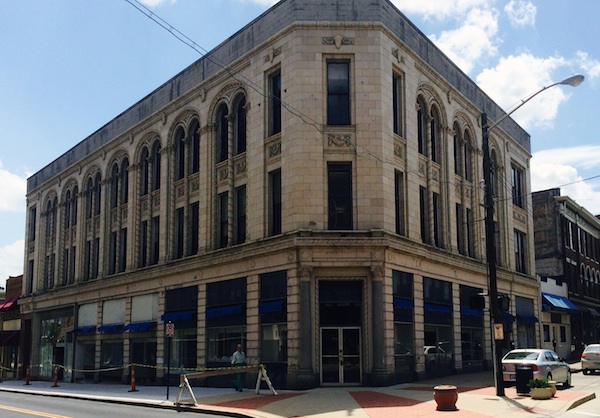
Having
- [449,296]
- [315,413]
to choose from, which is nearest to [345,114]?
[449,296]

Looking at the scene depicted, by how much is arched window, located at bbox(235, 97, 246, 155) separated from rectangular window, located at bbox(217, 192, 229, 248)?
2.32 m

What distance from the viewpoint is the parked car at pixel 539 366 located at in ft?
77.4

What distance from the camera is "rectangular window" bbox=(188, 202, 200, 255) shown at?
109 feet

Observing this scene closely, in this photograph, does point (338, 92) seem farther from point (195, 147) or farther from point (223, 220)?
point (195, 147)

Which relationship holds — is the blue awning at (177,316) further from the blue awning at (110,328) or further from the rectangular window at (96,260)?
the rectangular window at (96,260)

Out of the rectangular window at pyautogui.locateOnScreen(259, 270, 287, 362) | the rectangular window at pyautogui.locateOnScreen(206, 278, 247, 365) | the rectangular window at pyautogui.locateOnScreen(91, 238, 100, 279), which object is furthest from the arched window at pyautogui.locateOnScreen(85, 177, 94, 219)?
the rectangular window at pyautogui.locateOnScreen(259, 270, 287, 362)

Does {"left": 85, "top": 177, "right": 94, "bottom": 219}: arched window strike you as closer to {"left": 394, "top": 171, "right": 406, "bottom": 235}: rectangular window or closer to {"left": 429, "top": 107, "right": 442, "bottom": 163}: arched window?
{"left": 429, "top": 107, "right": 442, "bottom": 163}: arched window

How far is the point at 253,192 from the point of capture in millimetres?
28828

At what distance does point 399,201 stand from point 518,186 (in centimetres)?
1917

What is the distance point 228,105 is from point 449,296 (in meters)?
14.1

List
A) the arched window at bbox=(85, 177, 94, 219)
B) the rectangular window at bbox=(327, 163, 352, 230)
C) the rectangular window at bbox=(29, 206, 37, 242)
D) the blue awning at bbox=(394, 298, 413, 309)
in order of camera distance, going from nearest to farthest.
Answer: the rectangular window at bbox=(327, 163, 352, 230) < the blue awning at bbox=(394, 298, 413, 309) < the arched window at bbox=(85, 177, 94, 219) < the rectangular window at bbox=(29, 206, 37, 242)

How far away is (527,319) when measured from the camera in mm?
41812

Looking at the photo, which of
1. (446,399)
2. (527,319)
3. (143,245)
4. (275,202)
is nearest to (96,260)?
(143,245)

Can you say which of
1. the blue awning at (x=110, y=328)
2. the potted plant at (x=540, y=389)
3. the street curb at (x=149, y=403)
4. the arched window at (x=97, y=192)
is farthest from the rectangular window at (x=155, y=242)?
the potted plant at (x=540, y=389)
